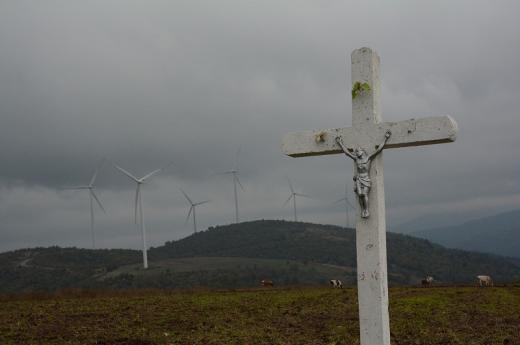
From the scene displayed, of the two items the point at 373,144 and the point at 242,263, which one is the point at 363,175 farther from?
the point at 242,263

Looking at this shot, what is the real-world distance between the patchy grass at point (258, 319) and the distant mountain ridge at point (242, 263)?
38326 millimetres

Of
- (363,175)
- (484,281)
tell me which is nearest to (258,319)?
(363,175)

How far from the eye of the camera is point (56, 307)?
28109 mm

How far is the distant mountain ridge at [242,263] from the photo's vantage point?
8875 centimetres

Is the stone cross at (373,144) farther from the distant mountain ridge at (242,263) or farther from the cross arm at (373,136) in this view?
the distant mountain ridge at (242,263)

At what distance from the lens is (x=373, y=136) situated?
10039 millimetres

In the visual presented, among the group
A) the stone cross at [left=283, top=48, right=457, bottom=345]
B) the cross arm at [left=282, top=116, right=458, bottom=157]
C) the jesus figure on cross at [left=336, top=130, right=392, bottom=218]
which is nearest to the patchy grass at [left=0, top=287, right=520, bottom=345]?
the stone cross at [left=283, top=48, right=457, bottom=345]

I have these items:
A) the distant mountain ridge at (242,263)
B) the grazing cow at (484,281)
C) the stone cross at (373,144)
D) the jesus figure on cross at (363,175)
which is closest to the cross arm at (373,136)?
the stone cross at (373,144)

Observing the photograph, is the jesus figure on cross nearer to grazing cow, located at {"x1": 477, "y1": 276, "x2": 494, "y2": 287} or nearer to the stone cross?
the stone cross

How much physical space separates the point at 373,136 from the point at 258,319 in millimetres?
Result: 14813

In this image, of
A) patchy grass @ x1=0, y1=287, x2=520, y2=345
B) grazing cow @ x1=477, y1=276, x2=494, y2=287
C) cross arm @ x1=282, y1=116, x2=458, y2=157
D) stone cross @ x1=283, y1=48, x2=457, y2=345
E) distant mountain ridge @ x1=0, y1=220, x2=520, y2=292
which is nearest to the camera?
cross arm @ x1=282, y1=116, x2=458, y2=157

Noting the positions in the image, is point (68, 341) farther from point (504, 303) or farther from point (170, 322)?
point (504, 303)

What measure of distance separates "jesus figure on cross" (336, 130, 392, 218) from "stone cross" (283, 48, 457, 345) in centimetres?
Result: 8

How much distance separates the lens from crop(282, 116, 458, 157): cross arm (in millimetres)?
9555
